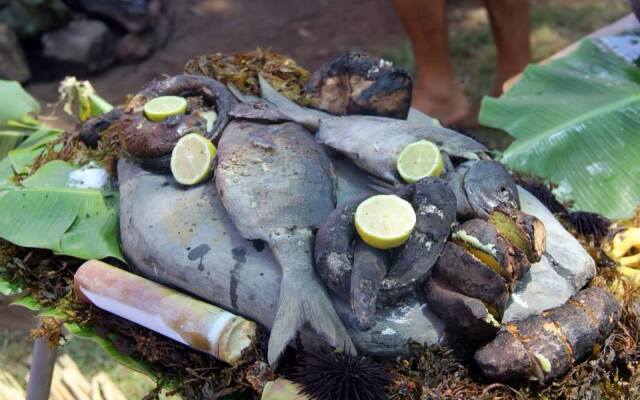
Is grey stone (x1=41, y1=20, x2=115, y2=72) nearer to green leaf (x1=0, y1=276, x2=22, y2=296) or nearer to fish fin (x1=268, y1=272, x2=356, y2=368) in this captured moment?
green leaf (x1=0, y1=276, x2=22, y2=296)

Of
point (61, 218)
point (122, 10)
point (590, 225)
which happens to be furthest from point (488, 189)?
point (122, 10)

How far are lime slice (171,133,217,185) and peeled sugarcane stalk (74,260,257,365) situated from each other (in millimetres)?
317

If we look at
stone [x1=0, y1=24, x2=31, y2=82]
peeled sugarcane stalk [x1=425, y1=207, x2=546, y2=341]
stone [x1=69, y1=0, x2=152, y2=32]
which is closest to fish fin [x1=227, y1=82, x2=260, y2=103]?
peeled sugarcane stalk [x1=425, y1=207, x2=546, y2=341]

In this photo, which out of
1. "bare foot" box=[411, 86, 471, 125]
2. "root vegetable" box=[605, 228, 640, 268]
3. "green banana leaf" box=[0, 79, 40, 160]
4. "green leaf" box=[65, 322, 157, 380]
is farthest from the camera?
"bare foot" box=[411, 86, 471, 125]

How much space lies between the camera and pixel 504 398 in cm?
169

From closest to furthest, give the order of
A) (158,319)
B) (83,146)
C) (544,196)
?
(158,319) → (544,196) → (83,146)

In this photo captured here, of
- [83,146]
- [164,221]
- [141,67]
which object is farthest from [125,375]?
[141,67]

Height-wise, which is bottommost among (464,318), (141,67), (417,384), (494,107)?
(141,67)

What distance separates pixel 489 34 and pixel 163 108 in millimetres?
4545

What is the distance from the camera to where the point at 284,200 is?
6.24 feet

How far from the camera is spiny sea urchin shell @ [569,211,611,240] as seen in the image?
7.24ft

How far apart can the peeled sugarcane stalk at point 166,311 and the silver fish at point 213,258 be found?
2.0 inches

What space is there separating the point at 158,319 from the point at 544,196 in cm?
123

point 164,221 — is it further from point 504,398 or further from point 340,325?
point 504,398
